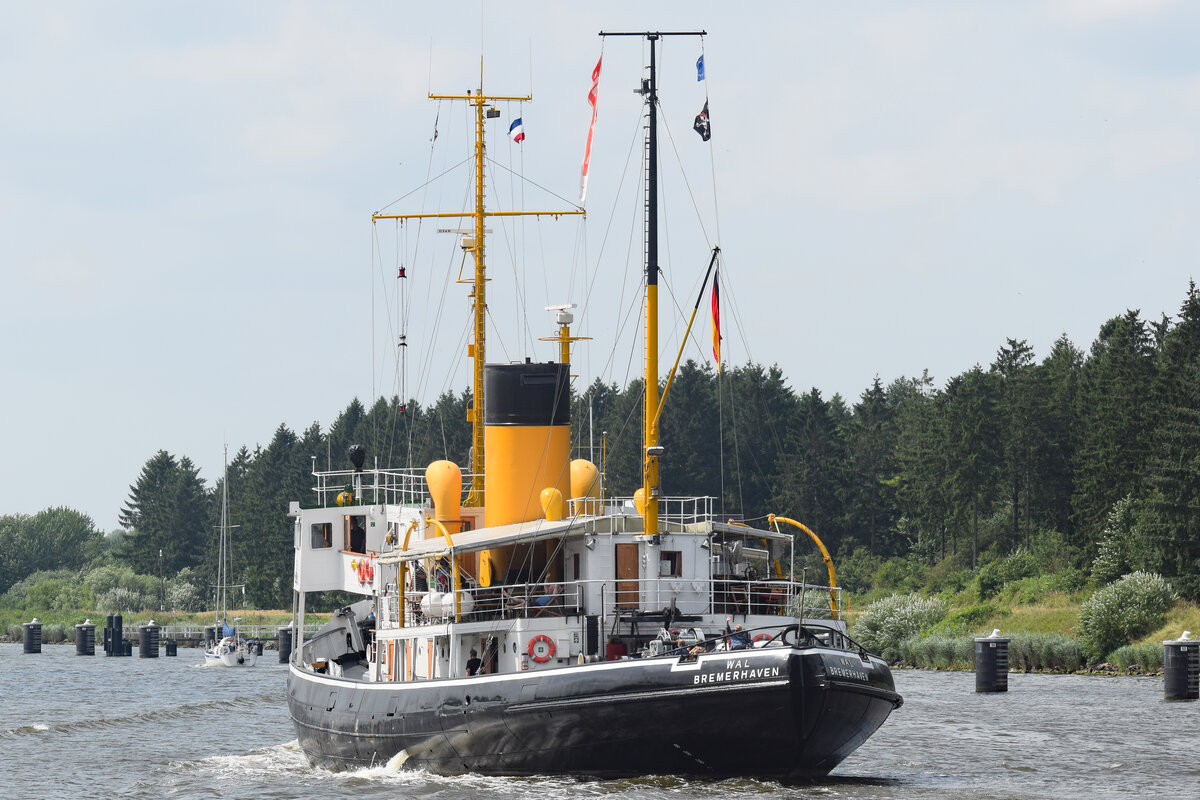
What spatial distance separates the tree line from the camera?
7000 cm

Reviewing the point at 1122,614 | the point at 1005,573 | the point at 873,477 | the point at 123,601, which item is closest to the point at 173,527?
the point at 123,601

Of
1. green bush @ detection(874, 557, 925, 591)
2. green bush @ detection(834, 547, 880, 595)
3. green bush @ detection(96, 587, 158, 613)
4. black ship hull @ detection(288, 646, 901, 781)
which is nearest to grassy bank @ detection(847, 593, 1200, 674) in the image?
green bush @ detection(874, 557, 925, 591)

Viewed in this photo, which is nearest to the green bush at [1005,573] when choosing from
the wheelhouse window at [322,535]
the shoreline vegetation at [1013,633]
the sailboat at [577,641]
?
the shoreline vegetation at [1013,633]

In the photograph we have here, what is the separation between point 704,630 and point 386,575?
30.7 feet

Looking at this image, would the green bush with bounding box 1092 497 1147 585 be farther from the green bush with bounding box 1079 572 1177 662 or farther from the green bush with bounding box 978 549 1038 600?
the green bush with bounding box 978 549 1038 600

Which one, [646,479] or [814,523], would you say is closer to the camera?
[646,479]

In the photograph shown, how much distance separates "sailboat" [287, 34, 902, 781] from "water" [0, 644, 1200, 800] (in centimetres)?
71

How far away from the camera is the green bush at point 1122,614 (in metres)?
59.8

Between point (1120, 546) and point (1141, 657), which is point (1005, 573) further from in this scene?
point (1141, 657)

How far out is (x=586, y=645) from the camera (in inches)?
1085

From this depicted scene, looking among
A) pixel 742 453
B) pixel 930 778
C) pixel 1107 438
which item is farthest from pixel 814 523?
pixel 930 778

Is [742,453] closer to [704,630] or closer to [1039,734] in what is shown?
[1039,734]

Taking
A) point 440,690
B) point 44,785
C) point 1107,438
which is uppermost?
point 1107,438

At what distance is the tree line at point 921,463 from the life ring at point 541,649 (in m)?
23.5
